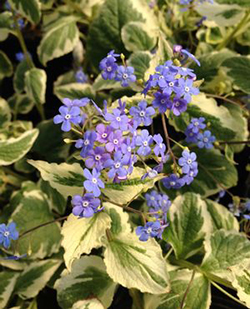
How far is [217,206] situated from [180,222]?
248mm

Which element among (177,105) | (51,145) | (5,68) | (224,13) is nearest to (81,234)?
(177,105)

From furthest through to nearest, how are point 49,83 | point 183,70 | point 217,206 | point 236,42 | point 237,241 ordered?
point 49,83 < point 236,42 < point 217,206 < point 237,241 < point 183,70

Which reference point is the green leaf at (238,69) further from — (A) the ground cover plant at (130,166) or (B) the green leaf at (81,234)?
(B) the green leaf at (81,234)

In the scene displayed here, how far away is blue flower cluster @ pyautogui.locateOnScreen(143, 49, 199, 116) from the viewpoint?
130 centimetres

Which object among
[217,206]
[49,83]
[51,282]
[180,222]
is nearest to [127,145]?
[180,222]

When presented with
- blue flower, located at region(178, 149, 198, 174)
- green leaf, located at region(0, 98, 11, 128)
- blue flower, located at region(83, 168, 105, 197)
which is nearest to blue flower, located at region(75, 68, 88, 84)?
green leaf, located at region(0, 98, 11, 128)

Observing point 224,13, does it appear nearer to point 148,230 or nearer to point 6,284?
point 148,230

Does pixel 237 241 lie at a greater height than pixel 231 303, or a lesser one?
greater

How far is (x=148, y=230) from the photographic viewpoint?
1.39 metres

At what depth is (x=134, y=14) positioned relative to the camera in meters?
2.24

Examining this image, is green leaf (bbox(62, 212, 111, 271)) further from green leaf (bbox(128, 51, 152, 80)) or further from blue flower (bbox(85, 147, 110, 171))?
green leaf (bbox(128, 51, 152, 80))

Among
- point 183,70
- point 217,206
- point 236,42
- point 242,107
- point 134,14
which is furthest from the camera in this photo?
point 236,42

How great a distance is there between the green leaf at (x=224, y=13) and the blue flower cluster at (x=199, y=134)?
1.78ft

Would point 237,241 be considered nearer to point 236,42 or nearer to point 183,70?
point 183,70
